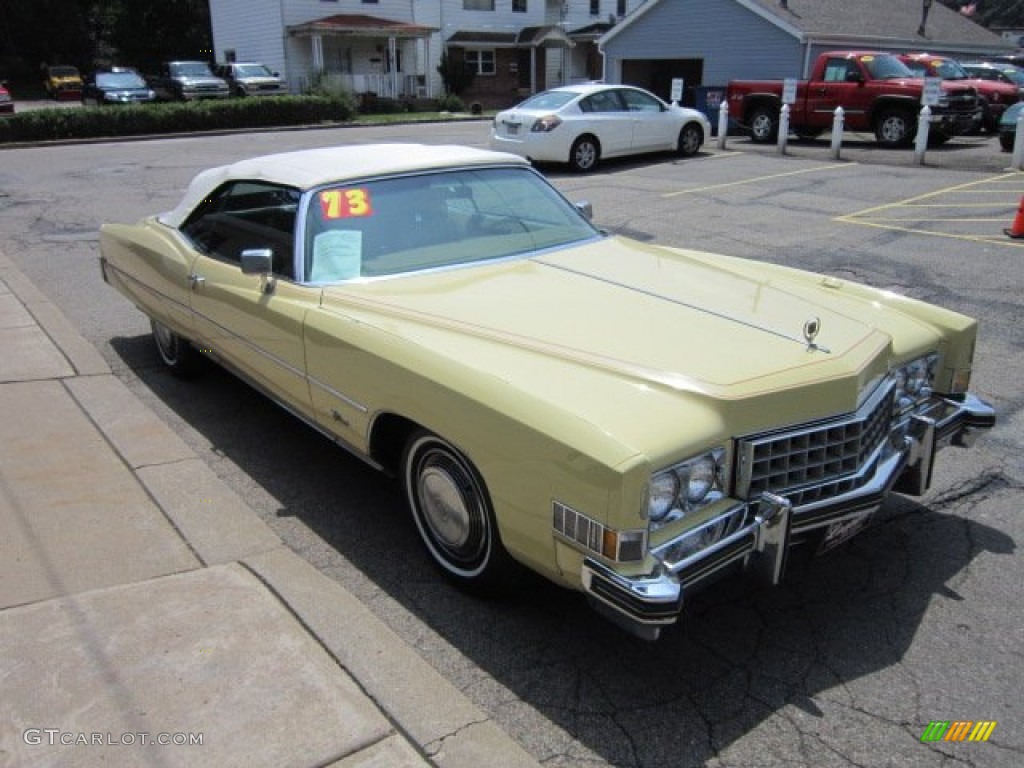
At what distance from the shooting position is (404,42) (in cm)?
4047

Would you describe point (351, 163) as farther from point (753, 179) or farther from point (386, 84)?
point (386, 84)

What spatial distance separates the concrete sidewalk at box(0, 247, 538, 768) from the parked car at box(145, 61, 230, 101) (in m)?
31.2

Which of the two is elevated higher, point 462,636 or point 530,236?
point 530,236

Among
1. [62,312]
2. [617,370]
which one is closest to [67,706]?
[617,370]

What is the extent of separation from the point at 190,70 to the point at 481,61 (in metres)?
14.9

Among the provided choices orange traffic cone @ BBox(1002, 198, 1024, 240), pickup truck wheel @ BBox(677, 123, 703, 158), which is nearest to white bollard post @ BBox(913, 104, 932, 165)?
pickup truck wheel @ BBox(677, 123, 703, 158)

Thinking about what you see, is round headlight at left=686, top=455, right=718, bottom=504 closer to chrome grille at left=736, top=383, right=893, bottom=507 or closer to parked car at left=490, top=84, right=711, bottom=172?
chrome grille at left=736, top=383, right=893, bottom=507

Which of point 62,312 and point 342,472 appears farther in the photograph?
point 62,312

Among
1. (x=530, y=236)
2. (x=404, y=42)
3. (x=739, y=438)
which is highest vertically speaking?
(x=404, y=42)

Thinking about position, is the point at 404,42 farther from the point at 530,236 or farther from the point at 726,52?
the point at 530,236

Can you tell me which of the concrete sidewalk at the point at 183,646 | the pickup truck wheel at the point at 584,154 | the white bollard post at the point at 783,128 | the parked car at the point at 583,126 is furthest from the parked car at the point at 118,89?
the concrete sidewalk at the point at 183,646

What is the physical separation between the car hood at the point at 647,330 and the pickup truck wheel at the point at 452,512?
40cm

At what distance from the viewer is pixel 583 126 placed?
1550cm

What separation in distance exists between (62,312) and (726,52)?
23.8 metres
